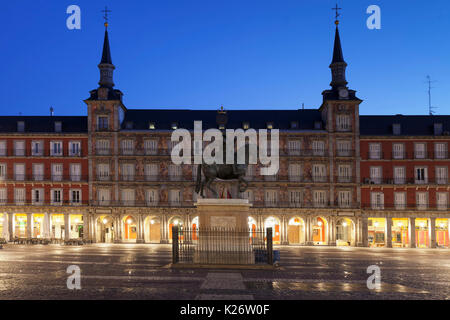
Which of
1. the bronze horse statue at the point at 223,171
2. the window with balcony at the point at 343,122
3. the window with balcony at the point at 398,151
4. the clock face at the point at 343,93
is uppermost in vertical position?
the clock face at the point at 343,93

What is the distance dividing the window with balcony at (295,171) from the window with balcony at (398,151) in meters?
11.1

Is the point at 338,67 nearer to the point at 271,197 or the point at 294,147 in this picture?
the point at 294,147

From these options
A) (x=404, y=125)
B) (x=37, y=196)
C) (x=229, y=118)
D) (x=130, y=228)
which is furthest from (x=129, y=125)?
(x=404, y=125)

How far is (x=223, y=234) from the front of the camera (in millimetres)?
19719

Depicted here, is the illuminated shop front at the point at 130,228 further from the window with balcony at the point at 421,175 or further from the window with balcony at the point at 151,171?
the window with balcony at the point at 421,175

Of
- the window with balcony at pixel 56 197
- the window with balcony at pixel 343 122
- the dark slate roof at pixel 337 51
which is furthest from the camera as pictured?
the dark slate roof at pixel 337 51

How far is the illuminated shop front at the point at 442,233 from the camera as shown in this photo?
155 ft

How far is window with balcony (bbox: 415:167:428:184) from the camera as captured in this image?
48875 mm

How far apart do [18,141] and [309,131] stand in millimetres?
35426

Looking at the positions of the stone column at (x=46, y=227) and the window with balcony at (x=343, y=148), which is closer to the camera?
the window with balcony at (x=343, y=148)

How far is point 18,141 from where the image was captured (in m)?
51.3

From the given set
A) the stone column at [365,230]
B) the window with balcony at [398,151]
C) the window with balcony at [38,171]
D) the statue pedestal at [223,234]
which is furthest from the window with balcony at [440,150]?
the window with balcony at [38,171]

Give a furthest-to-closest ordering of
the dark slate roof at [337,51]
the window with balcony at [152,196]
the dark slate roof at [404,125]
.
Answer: the dark slate roof at [337,51], the dark slate roof at [404,125], the window with balcony at [152,196]

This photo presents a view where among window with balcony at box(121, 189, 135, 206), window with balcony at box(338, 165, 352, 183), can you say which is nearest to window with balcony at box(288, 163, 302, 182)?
window with balcony at box(338, 165, 352, 183)
